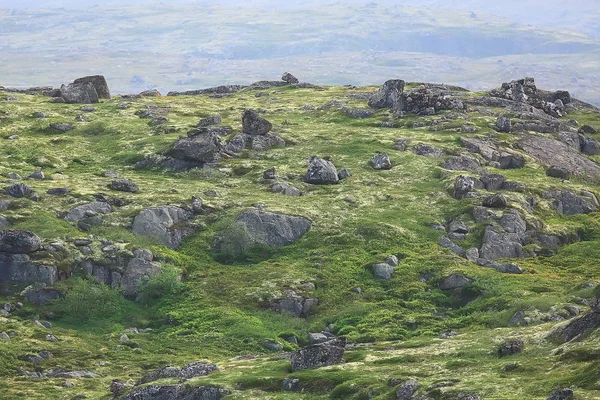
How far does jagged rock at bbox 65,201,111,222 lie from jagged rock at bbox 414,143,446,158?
53.7 metres

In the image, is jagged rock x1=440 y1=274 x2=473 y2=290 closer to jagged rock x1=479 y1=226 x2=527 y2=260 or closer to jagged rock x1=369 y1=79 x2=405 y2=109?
jagged rock x1=479 y1=226 x2=527 y2=260

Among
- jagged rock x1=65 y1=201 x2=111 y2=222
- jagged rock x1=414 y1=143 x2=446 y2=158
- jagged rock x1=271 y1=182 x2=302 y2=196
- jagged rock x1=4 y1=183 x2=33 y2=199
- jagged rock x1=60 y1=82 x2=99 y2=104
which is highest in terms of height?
jagged rock x1=60 y1=82 x2=99 y2=104

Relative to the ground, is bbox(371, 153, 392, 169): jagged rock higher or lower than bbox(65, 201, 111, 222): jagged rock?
higher

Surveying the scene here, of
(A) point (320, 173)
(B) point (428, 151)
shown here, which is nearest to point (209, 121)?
(A) point (320, 173)

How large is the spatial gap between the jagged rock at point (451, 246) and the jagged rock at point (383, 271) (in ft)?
31.1

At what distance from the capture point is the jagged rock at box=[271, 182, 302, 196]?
123 meters

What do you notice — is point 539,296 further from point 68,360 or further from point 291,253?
point 68,360

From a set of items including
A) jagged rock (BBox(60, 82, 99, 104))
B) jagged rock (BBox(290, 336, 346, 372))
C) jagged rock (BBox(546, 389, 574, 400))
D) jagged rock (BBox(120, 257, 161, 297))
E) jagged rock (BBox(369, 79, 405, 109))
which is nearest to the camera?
jagged rock (BBox(546, 389, 574, 400))

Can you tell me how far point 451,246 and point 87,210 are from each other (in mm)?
42443

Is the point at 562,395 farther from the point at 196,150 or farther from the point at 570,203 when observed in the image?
the point at 196,150

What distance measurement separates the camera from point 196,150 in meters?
134

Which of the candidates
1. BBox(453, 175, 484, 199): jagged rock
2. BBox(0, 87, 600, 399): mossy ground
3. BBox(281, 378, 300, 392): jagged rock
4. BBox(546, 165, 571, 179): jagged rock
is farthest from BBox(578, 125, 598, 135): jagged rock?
BBox(281, 378, 300, 392): jagged rock

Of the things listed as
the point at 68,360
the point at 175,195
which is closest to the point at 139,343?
the point at 68,360

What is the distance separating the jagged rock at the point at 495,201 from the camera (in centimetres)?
11981
